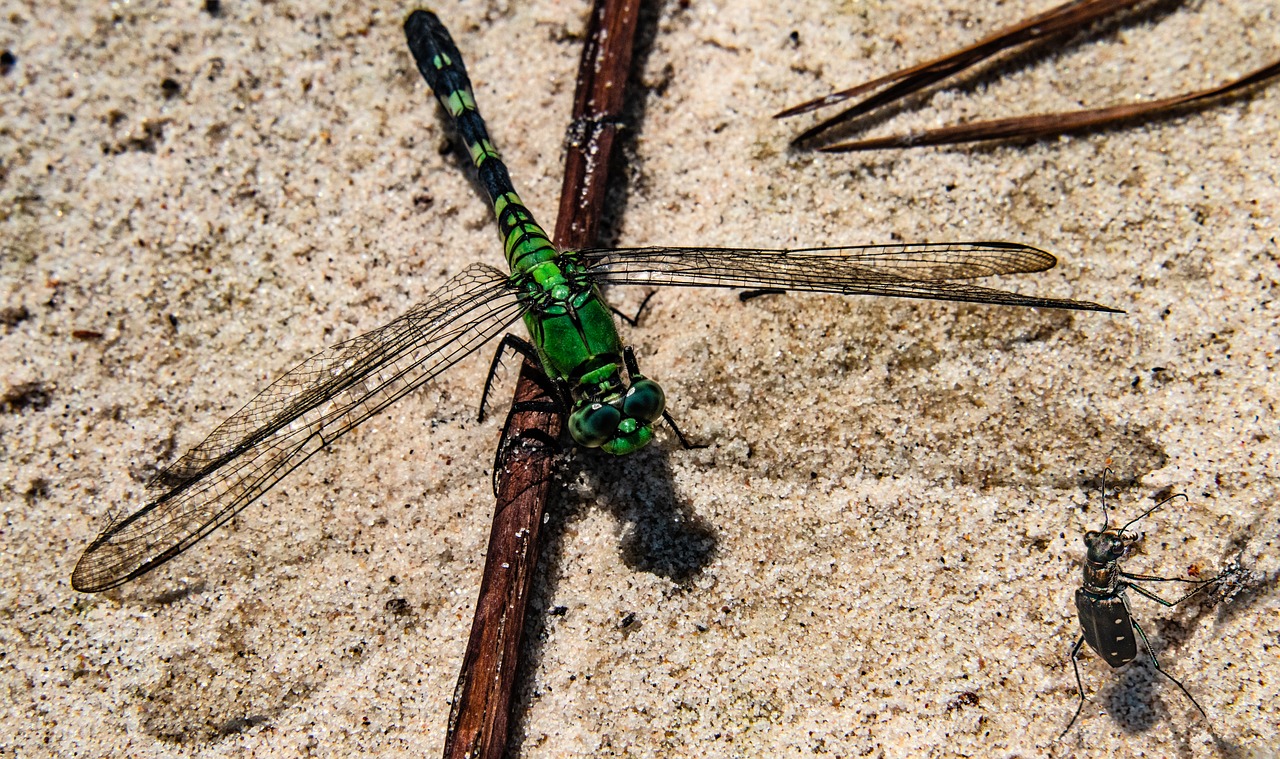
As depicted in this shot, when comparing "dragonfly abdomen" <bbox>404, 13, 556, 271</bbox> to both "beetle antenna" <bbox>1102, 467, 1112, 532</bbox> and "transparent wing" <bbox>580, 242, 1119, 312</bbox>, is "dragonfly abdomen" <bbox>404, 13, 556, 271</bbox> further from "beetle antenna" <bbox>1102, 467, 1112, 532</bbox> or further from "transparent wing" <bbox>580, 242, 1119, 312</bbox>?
"beetle antenna" <bbox>1102, 467, 1112, 532</bbox>

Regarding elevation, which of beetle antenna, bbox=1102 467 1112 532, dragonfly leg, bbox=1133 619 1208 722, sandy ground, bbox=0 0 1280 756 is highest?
sandy ground, bbox=0 0 1280 756

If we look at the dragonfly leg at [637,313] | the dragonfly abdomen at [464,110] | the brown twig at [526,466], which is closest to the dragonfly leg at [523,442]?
the brown twig at [526,466]

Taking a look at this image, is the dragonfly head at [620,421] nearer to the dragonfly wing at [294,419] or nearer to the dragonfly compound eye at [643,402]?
the dragonfly compound eye at [643,402]

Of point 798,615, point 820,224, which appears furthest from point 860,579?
point 820,224

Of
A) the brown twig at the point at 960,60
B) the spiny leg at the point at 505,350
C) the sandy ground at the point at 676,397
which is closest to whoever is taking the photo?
the sandy ground at the point at 676,397

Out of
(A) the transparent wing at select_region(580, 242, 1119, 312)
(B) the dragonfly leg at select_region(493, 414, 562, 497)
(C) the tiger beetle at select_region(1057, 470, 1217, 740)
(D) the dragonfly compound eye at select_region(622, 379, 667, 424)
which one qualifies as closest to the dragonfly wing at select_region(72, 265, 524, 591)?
(B) the dragonfly leg at select_region(493, 414, 562, 497)

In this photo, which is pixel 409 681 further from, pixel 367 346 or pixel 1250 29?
pixel 1250 29

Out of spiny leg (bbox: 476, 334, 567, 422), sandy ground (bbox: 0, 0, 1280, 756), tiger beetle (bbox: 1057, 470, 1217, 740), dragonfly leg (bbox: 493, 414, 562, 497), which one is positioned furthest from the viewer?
spiny leg (bbox: 476, 334, 567, 422)

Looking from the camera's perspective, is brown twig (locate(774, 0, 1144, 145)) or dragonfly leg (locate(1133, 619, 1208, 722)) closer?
dragonfly leg (locate(1133, 619, 1208, 722))

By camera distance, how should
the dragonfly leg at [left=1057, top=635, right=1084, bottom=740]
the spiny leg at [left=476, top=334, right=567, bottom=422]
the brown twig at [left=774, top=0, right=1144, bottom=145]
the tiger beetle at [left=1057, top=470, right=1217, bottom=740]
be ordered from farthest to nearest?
the brown twig at [left=774, top=0, right=1144, bottom=145] → the spiny leg at [left=476, top=334, right=567, bottom=422] → the dragonfly leg at [left=1057, top=635, right=1084, bottom=740] → the tiger beetle at [left=1057, top=470, right=1217, bottom=740]
